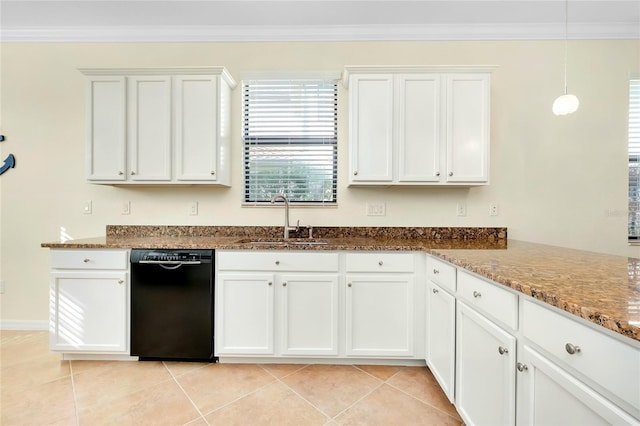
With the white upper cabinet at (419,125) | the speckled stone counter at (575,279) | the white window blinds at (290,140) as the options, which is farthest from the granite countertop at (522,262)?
the white upper cabinet at (419,125)

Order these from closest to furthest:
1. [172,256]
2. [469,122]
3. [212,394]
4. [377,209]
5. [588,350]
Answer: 1. [588,350]
2. [212,394]
3. [172,256]
4. [469,122]
5. [377,209]

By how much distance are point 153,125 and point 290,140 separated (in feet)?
3.78

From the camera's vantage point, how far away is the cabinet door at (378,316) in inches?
79.1

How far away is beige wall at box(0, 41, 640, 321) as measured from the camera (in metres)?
2.53

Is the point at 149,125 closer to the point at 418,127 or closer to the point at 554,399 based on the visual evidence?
the point at 418,127

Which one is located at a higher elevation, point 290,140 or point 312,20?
point 312,20

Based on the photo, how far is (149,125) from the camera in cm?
230

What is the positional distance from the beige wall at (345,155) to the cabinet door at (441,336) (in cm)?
93

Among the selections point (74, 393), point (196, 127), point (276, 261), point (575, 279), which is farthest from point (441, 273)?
point (74, 393)

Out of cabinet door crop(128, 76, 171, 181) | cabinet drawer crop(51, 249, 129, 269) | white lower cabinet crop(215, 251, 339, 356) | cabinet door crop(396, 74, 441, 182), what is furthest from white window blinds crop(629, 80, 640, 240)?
cabinet drawer crop(51, 249, 129, 269)

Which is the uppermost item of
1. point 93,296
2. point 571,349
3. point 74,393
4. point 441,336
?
point 571,349

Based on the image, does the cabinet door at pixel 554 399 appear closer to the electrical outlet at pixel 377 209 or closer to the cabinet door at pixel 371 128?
the cabinet door at pixel 371 128

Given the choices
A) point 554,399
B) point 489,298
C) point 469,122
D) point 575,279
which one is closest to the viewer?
point 554,399

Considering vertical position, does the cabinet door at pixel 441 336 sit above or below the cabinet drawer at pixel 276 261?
below
